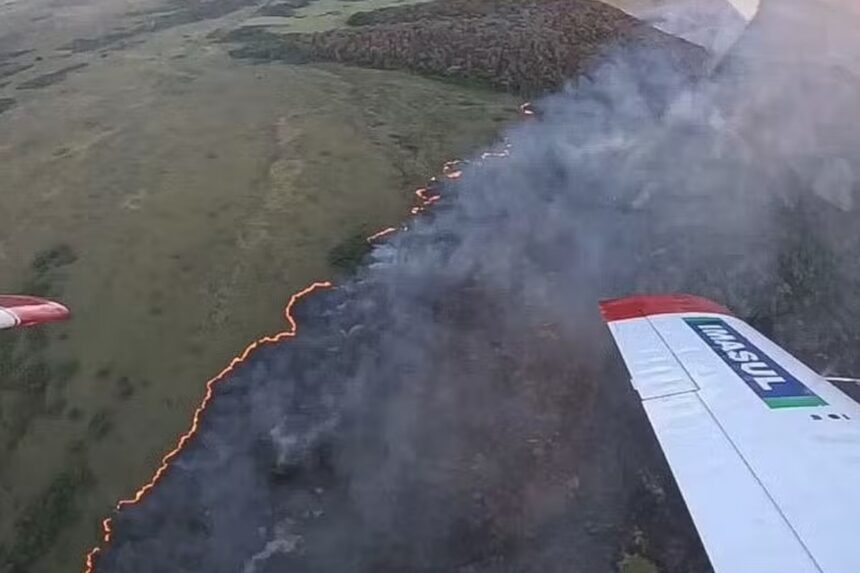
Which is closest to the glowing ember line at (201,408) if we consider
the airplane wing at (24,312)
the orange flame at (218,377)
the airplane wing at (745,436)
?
the orange flame at (218,377)

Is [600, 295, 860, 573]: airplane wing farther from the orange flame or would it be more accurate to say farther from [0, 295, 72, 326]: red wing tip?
[0, 295, 72, 326]: red wing tip

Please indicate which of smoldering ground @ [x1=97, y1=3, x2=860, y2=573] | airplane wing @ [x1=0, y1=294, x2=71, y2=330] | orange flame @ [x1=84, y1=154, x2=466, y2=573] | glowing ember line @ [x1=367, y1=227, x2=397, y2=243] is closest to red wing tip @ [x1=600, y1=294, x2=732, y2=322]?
smoldering ground @ [x1=97, y1=3, x2=860, y2=573]

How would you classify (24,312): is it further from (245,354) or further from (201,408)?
(245,354)

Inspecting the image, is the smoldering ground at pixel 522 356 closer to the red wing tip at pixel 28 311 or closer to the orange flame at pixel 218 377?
the orange flame at pixel 218 377

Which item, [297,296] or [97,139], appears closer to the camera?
[297,296]

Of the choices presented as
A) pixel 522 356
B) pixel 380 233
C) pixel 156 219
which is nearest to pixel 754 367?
pixel 522 356

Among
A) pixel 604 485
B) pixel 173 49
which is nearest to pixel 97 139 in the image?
pixel 173 49

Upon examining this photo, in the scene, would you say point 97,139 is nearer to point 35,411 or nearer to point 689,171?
point 35,411
